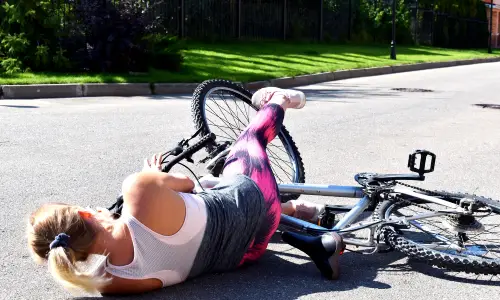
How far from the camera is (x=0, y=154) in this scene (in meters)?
6.74

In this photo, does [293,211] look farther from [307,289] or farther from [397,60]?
[397,60]

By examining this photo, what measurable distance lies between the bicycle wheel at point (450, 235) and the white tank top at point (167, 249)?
105cm

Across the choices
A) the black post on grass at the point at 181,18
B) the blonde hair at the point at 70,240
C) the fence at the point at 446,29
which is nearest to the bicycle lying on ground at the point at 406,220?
the blonde hair at the point at 70,240

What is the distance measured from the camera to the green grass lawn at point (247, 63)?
13742mm

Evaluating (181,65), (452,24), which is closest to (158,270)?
(181,65)

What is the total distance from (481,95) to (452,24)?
28.7 metres

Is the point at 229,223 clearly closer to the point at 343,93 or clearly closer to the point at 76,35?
the point at 343,93

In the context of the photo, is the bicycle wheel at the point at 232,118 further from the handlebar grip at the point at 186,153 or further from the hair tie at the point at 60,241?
the hair tie at the point at 60,241

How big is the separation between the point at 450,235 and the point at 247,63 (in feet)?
48.3

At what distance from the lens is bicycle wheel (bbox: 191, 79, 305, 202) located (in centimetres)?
518

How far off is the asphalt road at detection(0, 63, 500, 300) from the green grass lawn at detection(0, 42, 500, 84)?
1.48 m

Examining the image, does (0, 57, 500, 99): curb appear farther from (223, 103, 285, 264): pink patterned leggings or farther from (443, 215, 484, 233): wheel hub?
(443, 215, 484, 233): wheel hub

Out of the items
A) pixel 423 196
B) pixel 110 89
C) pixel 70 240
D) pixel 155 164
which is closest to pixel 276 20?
pixel 110 89

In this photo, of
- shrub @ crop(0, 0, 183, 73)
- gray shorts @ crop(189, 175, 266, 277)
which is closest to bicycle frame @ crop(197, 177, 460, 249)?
gray shorts @ crop(189, 175, 266, 277)
